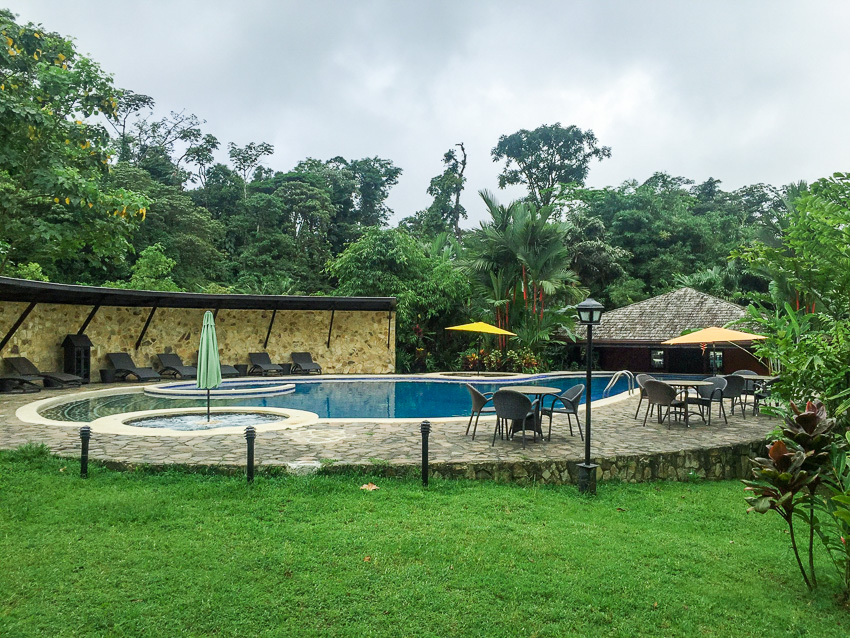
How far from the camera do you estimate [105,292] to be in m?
15.7

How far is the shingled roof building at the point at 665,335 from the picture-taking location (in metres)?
23.5

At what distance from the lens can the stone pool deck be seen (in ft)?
21.7

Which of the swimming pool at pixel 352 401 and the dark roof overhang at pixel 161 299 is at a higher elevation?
the dark roof overhang at pixel 161 299

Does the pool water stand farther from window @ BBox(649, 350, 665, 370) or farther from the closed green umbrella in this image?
window @ BBox(649, 350, 665, 370)

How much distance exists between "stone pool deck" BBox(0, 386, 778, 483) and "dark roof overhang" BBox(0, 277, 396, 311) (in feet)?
19.8

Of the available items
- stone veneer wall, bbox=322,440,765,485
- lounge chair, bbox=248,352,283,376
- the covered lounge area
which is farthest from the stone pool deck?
lounge chair, bbox=248,352,283,376

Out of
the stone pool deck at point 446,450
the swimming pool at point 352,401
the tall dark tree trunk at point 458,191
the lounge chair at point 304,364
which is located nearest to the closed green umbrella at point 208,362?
the stone pool deck at point 446,450

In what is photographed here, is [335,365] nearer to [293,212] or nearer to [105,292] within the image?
[105,292]

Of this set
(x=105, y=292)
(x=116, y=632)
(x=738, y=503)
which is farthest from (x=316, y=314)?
(x=116, y=632)

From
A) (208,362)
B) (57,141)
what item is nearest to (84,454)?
(208,362)

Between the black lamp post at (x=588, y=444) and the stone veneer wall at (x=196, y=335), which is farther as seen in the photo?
the stone veneer wall at (x=196, y=335)

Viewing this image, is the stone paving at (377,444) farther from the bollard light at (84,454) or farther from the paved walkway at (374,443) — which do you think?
the bollard light at (84,454)

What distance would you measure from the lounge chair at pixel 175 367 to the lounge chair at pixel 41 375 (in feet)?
10.1

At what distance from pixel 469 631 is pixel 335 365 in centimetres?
1886
